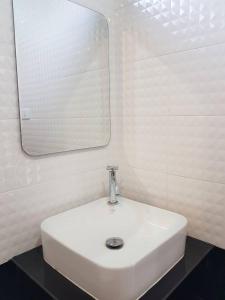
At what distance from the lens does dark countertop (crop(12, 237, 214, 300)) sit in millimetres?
747

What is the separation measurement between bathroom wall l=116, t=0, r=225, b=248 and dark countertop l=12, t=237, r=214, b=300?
98mm

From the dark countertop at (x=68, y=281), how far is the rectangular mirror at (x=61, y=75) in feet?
1.32

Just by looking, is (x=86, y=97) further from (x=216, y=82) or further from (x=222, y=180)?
(x=222, y=180)

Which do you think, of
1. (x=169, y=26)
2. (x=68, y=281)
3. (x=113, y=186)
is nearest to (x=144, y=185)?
(x=113, y=186)

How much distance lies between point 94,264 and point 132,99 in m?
0.78

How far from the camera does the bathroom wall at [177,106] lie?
0.92 meters

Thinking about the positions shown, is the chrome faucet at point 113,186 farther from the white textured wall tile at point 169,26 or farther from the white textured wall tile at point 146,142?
the white textured wall tile at point 169,26

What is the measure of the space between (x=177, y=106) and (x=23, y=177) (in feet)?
2.25

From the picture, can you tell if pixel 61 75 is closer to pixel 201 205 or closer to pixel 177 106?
pixel 177 106

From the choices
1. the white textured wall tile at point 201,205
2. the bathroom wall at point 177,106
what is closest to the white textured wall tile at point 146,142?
the bathroom wall at point 177,106

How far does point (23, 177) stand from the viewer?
0.93 meters

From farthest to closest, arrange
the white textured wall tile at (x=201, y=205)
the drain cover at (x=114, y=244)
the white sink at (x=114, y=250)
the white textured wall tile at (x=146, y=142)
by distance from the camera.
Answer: the white textured wall tile at (x=146, y=142) < the white textured wall tile at (x=201, y=205) < the drain cover at (x=114, y=244) < the white sink at (x=114, y=250)

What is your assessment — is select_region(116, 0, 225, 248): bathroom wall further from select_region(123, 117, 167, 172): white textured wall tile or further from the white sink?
the white sink

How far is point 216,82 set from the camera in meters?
0.91
